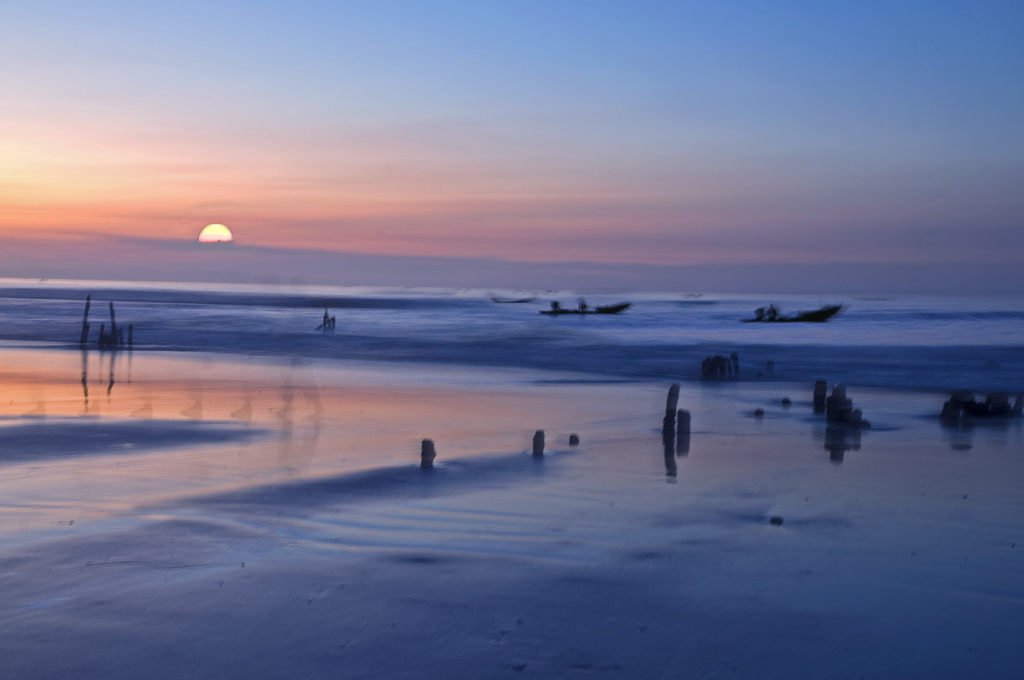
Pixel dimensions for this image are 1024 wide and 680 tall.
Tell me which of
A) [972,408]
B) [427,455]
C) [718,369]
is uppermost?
[718,369]

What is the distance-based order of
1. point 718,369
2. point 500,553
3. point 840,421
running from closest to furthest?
point 500,553, point 840,421, point 718,369

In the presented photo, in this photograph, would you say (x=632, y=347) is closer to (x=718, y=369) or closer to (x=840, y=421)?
(x=718, y=369)

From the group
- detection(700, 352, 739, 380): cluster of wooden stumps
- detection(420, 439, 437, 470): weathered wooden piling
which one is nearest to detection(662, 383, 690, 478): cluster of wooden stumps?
detection(420, 439, 437, 470): weathered wooden piling

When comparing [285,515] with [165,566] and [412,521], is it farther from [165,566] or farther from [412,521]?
[165,566]

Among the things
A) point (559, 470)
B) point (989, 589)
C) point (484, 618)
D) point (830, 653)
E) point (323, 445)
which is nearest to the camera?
point (830, 653)

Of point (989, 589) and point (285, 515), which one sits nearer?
point (989, 589)

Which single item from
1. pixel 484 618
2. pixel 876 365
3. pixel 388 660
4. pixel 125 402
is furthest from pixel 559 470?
pixel 876 365

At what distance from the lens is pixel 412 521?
8953mm

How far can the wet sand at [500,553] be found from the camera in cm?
582

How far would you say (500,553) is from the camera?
7859mm

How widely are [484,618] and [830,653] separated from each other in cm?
231

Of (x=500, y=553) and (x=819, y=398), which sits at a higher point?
(x=819, y=398)

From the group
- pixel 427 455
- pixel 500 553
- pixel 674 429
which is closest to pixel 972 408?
pixel 674 429

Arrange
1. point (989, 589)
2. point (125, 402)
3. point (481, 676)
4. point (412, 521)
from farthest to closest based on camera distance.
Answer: point (125, 402) < point (412, 521) < point (989, 589) < point (481, 676)
